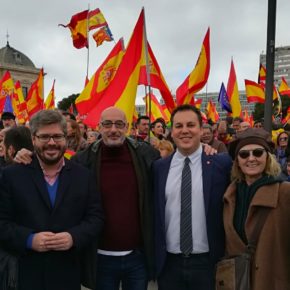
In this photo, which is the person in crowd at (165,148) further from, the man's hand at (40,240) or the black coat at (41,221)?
the man's hand at (40,240)

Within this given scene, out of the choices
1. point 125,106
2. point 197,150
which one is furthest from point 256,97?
point 197,150

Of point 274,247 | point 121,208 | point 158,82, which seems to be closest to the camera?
point 274,247

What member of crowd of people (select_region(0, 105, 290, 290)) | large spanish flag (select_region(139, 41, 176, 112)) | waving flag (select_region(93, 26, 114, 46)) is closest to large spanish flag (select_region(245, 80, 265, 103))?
waving flag (select_region(93, 26, 114, 46))

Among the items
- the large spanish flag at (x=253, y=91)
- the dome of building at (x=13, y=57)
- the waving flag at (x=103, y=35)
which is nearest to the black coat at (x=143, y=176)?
the large spanish flag at (x=253, y=91)

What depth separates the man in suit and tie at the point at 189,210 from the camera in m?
3.10

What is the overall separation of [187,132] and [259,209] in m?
0.82

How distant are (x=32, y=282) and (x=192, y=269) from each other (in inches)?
45.6

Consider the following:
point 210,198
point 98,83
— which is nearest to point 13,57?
point 98,83

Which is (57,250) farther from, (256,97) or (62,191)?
(256,97)

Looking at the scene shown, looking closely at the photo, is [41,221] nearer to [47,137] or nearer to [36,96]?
[47,137]

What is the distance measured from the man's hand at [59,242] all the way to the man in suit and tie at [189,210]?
75cm

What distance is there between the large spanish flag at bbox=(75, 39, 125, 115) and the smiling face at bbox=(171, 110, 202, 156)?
4169 mm

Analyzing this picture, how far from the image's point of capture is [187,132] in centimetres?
324

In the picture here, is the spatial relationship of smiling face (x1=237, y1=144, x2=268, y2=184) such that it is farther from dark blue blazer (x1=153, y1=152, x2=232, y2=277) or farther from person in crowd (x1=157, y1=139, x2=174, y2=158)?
person in crowd (x1=157, y1=139, x2=174, y2=158)
